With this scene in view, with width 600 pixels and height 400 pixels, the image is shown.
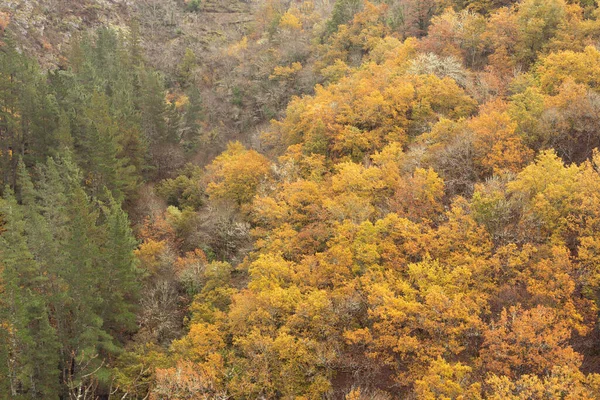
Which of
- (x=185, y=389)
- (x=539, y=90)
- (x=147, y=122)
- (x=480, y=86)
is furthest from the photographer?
(x=147, y=122)

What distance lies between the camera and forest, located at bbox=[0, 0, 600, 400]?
2730cm

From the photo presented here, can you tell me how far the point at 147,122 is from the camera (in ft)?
238

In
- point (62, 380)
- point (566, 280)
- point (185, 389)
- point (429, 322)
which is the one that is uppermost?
point (566, 280)

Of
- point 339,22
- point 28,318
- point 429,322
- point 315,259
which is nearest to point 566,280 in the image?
point 429,322

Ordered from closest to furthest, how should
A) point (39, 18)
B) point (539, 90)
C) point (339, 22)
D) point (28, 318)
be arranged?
point (28, 318) < point (539, 90) < point (339, 22) < point (39, 18)

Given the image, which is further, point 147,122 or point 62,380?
point 147,122

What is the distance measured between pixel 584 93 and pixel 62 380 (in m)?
47.3

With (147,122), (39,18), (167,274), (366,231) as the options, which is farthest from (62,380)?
(39,18)

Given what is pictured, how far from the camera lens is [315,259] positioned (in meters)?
36.2

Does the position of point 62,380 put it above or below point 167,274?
below

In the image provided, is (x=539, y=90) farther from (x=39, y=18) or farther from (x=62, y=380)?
(x=39, y=18)

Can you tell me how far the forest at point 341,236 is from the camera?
27297mm

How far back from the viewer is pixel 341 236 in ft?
117

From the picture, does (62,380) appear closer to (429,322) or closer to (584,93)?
(429,322)
